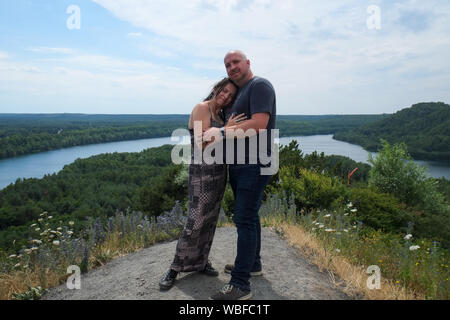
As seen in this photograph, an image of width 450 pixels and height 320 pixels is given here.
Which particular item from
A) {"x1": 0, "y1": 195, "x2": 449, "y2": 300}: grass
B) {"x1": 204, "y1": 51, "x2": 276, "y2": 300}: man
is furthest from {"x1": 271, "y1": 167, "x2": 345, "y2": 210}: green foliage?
{"x1": 204, "y1": 51, "x2": 276, "y2": 300}: man

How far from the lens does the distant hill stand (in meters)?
62.9

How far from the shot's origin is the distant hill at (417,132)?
2478 inches

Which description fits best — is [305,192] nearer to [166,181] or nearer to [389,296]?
[389,296]

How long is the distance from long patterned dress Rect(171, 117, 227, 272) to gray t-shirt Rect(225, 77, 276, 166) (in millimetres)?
327

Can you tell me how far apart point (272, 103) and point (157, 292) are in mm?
2002

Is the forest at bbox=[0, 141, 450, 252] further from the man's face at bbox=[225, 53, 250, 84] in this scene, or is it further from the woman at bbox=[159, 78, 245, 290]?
the man's face at bbox=[225, 53, 250, 84]

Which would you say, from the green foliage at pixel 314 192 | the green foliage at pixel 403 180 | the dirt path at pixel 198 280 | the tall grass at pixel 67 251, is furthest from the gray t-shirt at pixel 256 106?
the green foliage at pixel 403 180

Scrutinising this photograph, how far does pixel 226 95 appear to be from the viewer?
283 centimetres

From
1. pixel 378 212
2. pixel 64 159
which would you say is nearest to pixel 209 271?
pixel 378 212

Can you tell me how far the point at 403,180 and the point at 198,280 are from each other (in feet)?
60.7

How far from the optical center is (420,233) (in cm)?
1009

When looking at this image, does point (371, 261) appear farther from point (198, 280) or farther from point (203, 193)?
point (203, 193)

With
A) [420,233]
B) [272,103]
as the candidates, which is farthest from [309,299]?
[420,233]

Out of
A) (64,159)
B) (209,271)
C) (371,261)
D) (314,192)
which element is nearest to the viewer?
(209,271)
